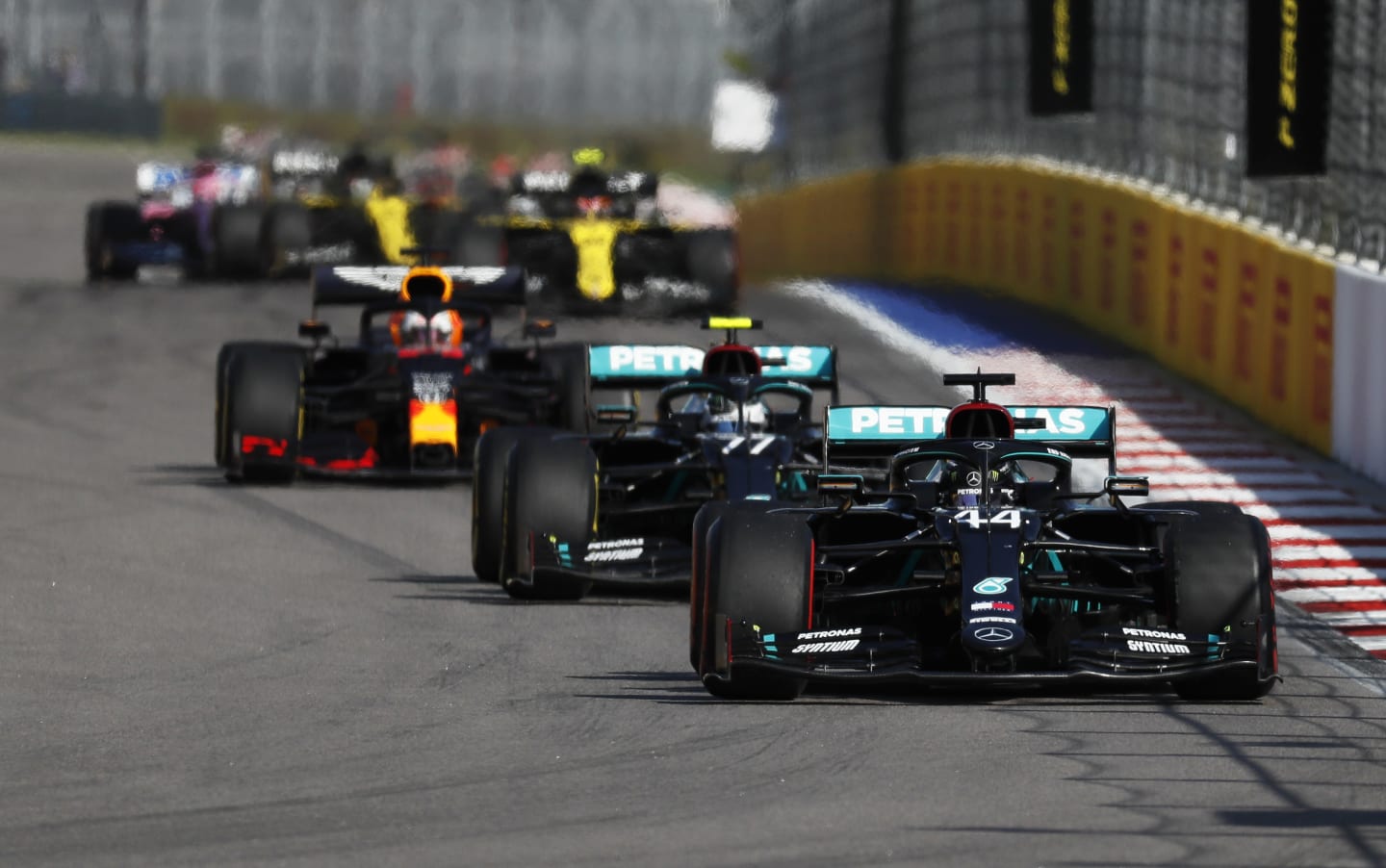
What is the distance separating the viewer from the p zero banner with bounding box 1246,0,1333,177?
19.1m

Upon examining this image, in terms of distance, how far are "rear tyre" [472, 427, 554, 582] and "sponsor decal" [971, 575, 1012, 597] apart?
4.05 m

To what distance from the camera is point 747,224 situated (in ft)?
133

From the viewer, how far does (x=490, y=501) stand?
1470 centimetres

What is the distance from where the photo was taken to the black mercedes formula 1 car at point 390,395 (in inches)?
728

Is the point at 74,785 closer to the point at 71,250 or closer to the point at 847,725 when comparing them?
the point at 847,725

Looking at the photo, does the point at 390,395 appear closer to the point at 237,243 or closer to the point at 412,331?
the point at 412,331

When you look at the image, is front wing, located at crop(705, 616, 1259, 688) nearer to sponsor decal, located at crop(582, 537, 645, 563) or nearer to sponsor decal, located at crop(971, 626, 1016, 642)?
sponsor decal, located at crop(971, 626, 1016, 642)

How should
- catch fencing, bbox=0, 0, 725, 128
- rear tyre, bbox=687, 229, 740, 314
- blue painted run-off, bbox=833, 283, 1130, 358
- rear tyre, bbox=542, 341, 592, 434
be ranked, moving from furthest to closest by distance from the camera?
catch fencing, bbox=0, 0, 725, 128 < rear tyre, bbox=687, 229, 740, 314 < blue painted run-off, bbox=833, 283, 1130, 358 < rear tyre, bbox=542, 341, 592, 434

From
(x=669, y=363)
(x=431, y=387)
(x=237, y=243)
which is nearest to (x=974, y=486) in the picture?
(x=669, y=363)

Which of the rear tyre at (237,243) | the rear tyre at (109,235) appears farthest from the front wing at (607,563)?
the rear tyre at (109,235)

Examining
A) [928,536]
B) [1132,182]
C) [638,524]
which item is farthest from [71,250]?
[928,536]

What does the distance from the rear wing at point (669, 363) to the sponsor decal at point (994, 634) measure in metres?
5.41

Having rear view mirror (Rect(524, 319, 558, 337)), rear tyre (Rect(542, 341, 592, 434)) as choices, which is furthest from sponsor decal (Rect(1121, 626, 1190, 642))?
rear view mirror (Rect(524, 319, 558, 337))

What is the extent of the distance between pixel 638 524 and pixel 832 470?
1193 millimetres
